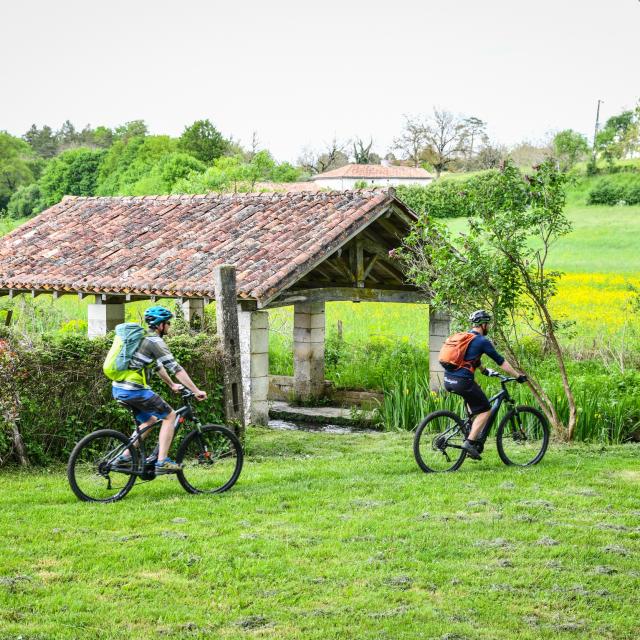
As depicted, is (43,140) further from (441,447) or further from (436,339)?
(441,447)

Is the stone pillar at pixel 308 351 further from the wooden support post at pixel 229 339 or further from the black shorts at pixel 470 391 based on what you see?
the black shorts at pixel 470 391

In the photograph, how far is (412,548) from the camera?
7.20 metres

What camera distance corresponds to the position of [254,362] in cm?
1434

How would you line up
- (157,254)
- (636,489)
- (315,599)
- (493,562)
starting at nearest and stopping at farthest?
(315,599) → (493,562) → (636,489) → (157,254)

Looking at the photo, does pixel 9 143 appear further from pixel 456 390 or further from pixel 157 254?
pixel 456 390

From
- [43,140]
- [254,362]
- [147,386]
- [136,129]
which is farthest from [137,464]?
[43,140]

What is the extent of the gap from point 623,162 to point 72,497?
61.6m

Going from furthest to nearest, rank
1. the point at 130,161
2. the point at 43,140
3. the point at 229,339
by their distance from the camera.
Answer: the point at 43,140
the point at 130,161
the point at 229,339

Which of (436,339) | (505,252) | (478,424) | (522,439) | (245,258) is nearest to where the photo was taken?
(478,424)

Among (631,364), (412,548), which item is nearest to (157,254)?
(631,364)

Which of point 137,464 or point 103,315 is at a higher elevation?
point 103,315

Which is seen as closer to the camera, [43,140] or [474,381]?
[474,381]


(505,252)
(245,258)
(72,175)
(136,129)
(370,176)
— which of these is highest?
(136,129)

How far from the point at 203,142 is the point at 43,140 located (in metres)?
48.8
